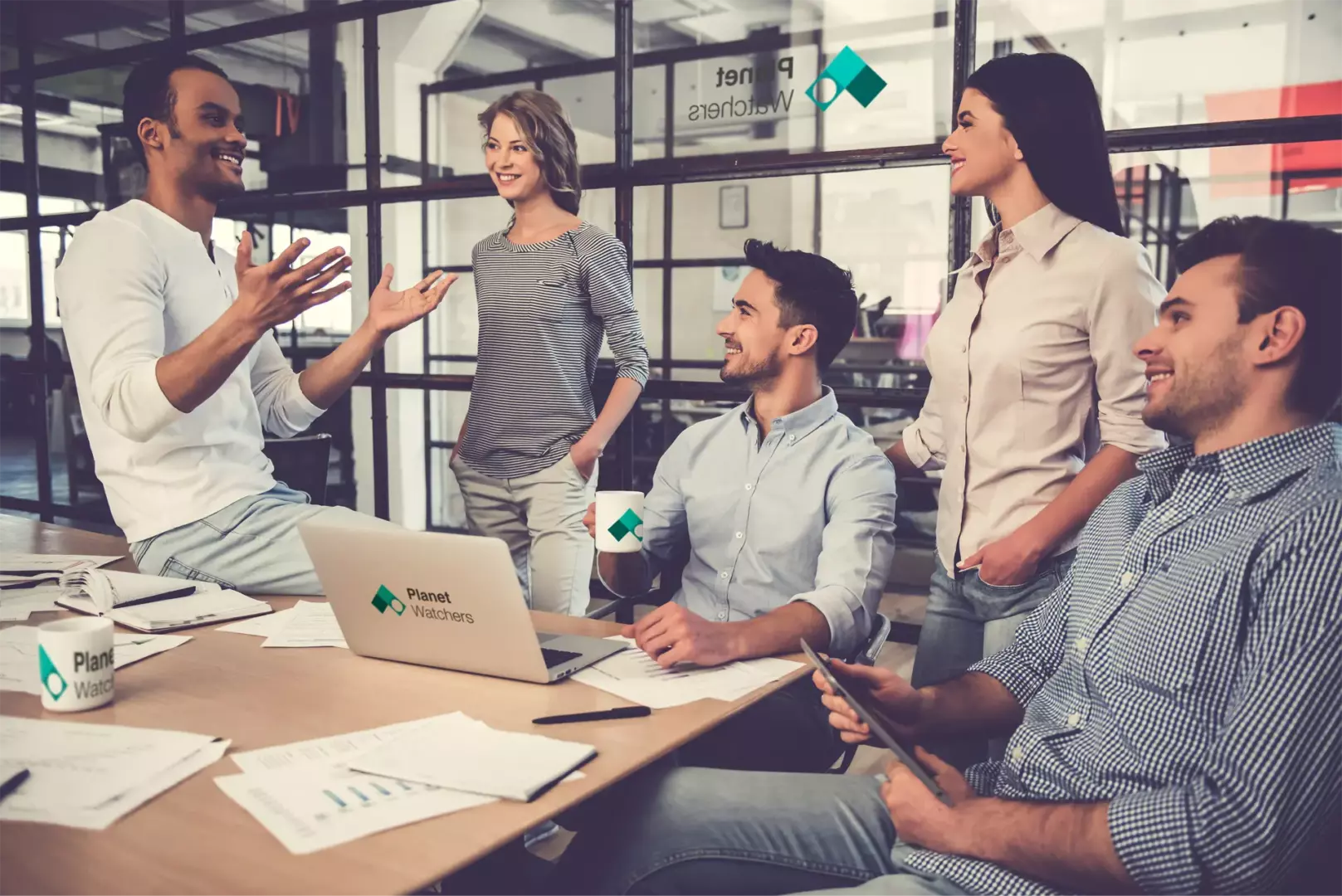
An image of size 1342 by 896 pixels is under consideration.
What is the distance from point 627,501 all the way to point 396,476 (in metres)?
3.59

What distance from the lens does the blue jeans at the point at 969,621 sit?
1775mm

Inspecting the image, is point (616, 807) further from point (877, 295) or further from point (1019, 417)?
point (877, 295)

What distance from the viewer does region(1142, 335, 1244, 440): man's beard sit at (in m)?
1.27

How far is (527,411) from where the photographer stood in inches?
105

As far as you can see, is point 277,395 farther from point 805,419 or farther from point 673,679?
point 673,679

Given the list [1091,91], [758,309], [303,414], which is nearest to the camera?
[1091,91]

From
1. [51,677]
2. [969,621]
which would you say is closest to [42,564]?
[51,677]

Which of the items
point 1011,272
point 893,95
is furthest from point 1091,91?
point 893,95

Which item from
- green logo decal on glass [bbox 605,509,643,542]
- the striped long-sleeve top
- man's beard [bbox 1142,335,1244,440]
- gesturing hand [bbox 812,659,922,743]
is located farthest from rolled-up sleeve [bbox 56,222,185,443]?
man's beard [bbox 1142,335,1244,440]

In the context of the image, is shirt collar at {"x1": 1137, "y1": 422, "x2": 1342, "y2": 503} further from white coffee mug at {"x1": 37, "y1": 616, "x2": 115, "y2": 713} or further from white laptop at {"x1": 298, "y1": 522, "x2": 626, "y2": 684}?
white coffee mug at {"x1": 37, "y1": 616, "x2": 115, "y2": 713}

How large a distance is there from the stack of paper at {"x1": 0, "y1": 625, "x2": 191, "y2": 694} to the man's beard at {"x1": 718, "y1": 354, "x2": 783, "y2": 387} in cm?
114

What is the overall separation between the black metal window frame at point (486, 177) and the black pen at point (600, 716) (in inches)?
55.6

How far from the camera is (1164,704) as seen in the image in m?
1.18

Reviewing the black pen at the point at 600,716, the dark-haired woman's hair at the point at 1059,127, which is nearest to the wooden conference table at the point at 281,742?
the black pen at the point at 600,716
